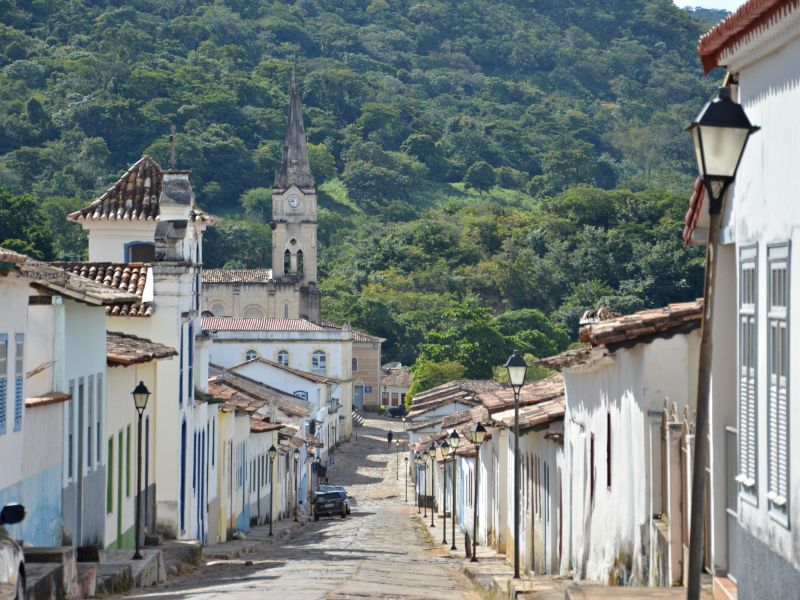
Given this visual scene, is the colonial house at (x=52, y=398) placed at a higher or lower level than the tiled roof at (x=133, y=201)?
lower

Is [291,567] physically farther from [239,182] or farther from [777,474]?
[239,182]

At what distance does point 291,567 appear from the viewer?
2397 centimetres

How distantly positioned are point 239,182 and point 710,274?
521 ft

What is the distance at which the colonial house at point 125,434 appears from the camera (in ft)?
78.4

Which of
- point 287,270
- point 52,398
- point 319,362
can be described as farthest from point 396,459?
point 52,398

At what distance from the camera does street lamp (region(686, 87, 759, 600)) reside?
8.02 m

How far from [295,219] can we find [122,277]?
91017 mm

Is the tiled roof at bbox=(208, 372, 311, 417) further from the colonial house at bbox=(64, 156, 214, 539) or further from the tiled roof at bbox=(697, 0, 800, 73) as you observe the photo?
the tiled roof at bbox=(697, 0, 800, 73)

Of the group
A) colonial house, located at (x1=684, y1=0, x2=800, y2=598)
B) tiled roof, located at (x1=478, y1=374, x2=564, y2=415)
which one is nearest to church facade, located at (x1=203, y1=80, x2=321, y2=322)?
tiled roof, located at (x1=478, y1=374, x2=564, y2=415)

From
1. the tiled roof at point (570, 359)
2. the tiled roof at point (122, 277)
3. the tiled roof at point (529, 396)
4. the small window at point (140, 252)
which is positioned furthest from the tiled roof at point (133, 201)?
the tiled roof at point (570, 359)

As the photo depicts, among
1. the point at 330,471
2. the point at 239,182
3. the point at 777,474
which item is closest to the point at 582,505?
the point at 777,474

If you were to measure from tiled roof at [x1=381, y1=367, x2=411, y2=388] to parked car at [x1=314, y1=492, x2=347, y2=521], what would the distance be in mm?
56304

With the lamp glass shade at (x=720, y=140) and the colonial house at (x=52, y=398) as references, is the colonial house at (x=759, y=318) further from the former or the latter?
the colonial house at (x=52, y=398)

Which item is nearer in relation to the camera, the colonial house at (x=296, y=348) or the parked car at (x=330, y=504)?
the parked car at (x=330, y=504)
